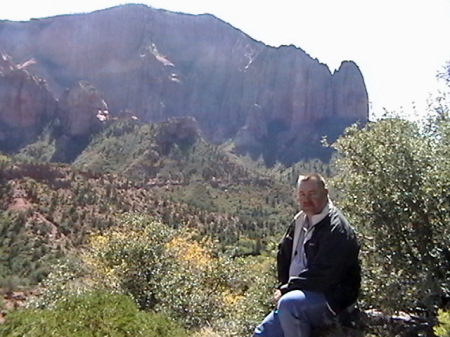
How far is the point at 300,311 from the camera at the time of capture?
430 centimetres

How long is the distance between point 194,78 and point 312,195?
628 feet

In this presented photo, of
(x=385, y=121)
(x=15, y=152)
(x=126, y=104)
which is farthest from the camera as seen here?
(x=126, y=104)

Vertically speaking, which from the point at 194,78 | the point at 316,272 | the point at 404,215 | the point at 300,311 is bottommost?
the point at 300,311

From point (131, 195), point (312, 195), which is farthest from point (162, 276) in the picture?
point (131, 195)

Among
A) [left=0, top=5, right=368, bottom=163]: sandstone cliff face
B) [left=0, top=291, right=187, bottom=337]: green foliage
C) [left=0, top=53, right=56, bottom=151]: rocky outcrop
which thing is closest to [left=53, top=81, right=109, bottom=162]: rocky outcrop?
[left=0, top=53, right=56, bottom=151]: rocky outcrop

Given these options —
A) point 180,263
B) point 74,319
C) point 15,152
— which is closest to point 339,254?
point 74,319

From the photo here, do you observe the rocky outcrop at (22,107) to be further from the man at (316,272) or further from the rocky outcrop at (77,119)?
the man at (316,272)

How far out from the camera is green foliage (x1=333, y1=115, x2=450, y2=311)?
5059 millimetres

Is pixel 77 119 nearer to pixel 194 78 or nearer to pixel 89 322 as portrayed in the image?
pixel 194 78

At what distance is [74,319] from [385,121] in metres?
5.04

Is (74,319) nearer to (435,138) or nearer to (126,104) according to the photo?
(435,138)

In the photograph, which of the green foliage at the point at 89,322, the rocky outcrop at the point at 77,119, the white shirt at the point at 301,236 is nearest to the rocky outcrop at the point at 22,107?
the rocky outcrop at the point at 77,119

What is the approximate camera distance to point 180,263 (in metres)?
15.6

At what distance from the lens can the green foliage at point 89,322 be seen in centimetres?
616
